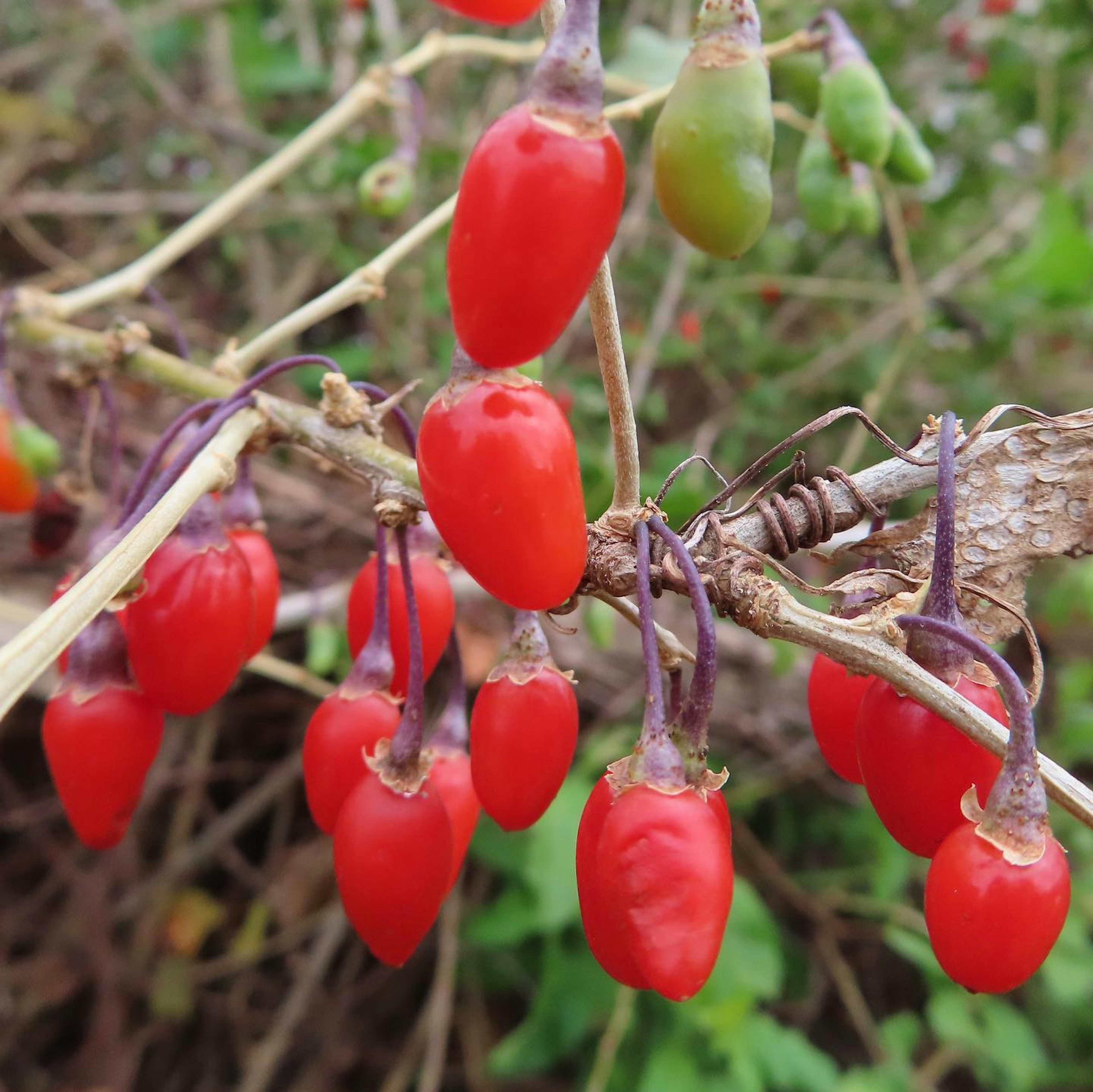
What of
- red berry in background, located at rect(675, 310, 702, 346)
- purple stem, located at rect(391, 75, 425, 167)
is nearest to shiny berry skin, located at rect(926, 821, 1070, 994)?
purple stem, located at rect(391, 75, 425, 167)

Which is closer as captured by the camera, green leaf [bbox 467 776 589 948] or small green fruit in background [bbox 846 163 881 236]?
small green fruit in background [bbox 846 163 881 236]

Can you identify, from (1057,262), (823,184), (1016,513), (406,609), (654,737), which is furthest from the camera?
(1057,262)

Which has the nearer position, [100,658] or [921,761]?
[921,761]

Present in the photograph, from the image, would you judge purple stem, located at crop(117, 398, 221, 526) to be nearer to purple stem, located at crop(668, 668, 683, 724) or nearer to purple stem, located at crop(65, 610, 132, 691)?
purple stem, located at crop(65, 610, 132, 691)

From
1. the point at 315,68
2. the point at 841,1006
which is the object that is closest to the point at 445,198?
the point at 315,68

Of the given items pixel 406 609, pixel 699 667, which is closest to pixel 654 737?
pixel 699 667

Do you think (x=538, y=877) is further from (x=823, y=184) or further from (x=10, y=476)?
(x=823, y=184)
